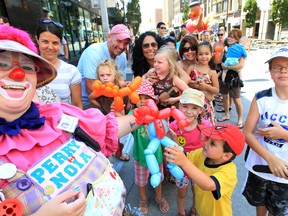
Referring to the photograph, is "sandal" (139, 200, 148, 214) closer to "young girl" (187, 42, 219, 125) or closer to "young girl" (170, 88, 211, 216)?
"young girl" (170, 88, 211, 216)

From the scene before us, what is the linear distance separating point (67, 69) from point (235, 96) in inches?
132

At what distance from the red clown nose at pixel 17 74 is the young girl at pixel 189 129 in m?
1.22

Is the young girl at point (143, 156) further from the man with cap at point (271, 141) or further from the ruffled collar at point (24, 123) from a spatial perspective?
the ruffled collar at point (24, 123)

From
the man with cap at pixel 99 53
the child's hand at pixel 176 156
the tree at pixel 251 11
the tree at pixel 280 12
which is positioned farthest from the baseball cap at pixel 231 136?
the tree at pixel 251 11

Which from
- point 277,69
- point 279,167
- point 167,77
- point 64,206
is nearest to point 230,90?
point 167,77

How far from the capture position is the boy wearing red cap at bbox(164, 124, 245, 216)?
126cm

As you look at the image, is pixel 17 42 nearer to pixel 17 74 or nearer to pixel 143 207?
pixel 17 74

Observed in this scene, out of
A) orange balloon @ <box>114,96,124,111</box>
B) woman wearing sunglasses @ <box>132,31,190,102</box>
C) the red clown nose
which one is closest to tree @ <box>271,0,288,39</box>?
woman wearing sunglasses @ <box>132,31,190,102</box>

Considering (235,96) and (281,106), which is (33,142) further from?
(235,96)

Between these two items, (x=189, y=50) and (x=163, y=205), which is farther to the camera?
(x=189, y=50)

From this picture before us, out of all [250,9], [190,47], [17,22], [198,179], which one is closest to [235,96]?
[190,47]

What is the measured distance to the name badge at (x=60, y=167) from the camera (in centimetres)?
89

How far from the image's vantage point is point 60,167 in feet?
3.14

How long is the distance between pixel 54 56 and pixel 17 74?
123 centimetres
